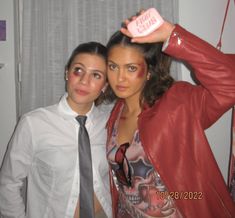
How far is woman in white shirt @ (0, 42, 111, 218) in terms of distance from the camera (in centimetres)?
126

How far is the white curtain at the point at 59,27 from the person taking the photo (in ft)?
5.42

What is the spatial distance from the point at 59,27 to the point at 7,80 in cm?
52

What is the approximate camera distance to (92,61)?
1.27 m

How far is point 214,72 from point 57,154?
83 centimetres

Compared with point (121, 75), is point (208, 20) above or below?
above

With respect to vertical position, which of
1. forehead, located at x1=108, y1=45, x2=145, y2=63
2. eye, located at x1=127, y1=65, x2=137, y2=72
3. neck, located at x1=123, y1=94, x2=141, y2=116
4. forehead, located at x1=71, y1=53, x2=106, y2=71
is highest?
forehead, located at x1=108, y1=45, x2=145, y2=63

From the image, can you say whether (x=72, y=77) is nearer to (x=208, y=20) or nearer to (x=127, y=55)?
(x=127, y=55)

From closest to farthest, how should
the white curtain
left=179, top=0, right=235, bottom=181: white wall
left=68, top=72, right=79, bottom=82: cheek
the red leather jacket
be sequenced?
the red leather jacket
left=68, top=72, right=79, bottom=82: cheek
the white curtain
left=179, top=0, right=235, bottom=181: white wall

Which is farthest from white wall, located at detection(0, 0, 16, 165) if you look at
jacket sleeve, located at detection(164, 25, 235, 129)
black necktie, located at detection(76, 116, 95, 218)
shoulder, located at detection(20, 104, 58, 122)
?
jacket sleeve, located at detection(164, 25, 235, 129)

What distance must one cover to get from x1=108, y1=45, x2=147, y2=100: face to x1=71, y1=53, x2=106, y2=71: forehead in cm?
7

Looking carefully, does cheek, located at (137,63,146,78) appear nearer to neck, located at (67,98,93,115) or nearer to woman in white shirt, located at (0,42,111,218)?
woman in white shirt, located at (0,42,111,218)

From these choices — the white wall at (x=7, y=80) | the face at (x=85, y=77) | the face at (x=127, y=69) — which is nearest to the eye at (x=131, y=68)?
the face at (x=127, y=69)
